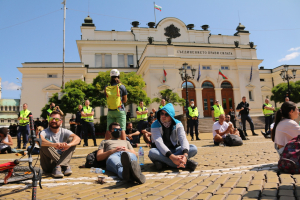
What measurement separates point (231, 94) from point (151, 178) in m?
26.4

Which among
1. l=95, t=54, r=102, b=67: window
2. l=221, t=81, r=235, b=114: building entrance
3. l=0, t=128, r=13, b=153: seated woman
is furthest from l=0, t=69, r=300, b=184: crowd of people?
l=95, t=54, r=102, b=67: window

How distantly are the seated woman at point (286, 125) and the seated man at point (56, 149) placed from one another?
363 cm

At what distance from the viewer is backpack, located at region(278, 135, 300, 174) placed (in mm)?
3064

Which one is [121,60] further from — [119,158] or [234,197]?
[234,197]

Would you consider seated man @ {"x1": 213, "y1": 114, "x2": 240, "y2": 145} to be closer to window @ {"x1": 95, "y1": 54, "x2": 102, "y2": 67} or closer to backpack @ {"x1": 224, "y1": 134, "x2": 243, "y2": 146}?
backpack @ {"x1": 224, "y1": 134, "x2": 243, "y2": 146}

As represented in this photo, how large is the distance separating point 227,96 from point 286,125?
25.4 metres

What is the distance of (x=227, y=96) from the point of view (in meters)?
27.6

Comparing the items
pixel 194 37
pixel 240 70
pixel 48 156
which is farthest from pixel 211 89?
pixel 48 156

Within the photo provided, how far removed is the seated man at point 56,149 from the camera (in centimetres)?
393

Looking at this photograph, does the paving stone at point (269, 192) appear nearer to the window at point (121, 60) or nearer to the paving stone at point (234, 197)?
the paving stone at point (234, 197)

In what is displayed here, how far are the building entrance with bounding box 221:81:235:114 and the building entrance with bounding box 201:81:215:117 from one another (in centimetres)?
148

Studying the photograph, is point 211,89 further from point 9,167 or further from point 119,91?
point 9,167

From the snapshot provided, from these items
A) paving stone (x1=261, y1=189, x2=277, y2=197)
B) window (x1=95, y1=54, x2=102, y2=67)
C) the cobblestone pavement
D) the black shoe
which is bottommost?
the cobblestone pavement

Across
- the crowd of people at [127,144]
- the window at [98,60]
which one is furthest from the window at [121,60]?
the crowd of people at [127,144]
